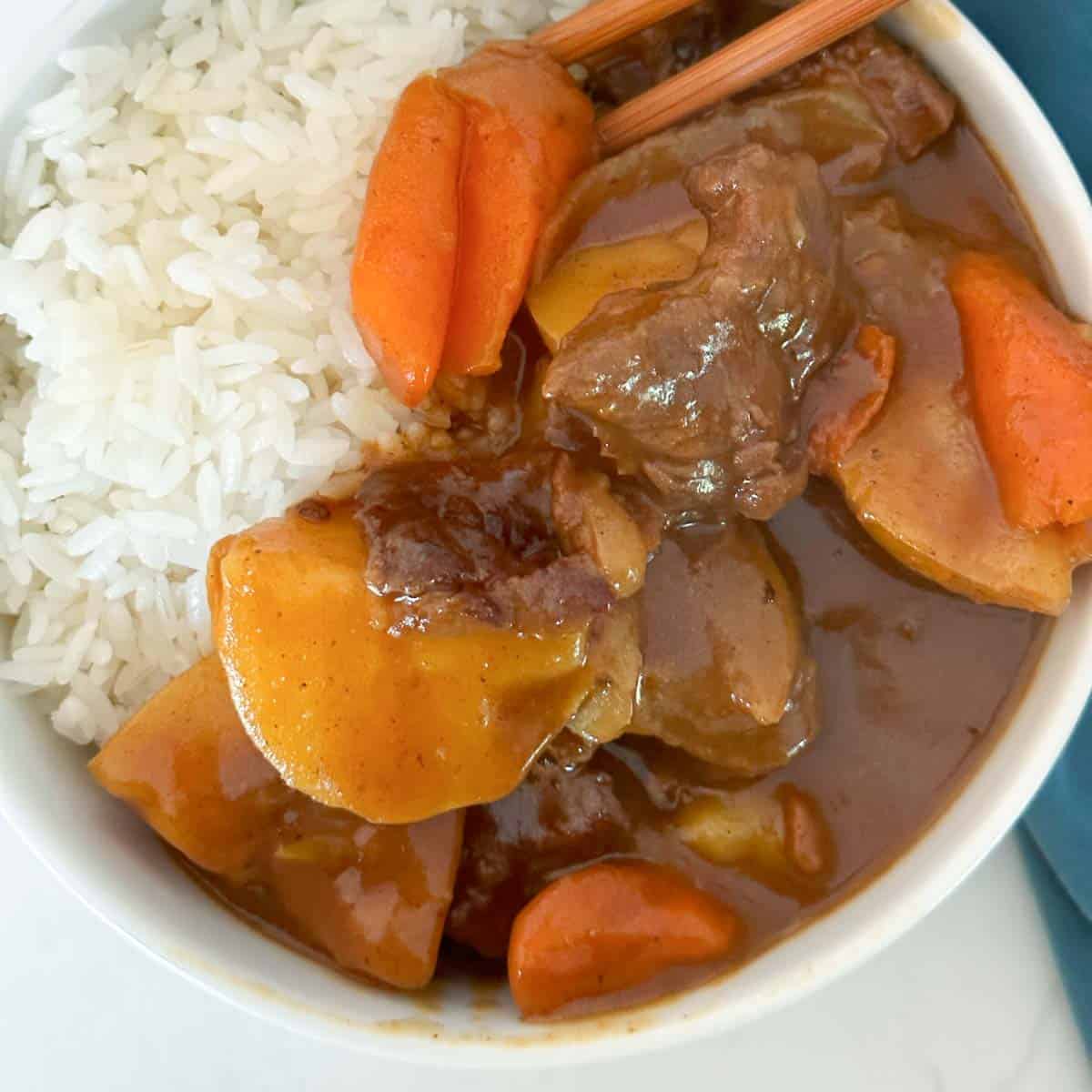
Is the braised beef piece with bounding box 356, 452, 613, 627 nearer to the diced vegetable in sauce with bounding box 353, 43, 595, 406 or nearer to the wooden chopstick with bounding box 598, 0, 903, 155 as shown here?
the diced vegetable in sauce with bounding box 353, 43, 595, 406

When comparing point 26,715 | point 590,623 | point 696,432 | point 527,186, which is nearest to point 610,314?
point 696,432

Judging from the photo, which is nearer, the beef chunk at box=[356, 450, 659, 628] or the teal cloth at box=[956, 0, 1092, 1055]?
the beef chunk at box=[356, 450, 659, 628]

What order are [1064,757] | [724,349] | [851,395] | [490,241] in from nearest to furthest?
[724,349] < [851,395] < [490,241] < [1064,757]

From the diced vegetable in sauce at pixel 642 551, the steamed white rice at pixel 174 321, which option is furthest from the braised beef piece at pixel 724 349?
the steamed white rice at pixel 174 321

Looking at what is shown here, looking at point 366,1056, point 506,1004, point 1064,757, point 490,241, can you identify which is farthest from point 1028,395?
point 366,1056

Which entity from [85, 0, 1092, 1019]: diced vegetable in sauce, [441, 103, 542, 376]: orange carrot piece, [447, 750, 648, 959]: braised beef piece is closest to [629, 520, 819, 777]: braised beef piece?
[85, 0, 1092, 1019]: diced vegetable in sauce

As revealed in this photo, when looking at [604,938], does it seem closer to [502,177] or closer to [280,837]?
[280,837]
